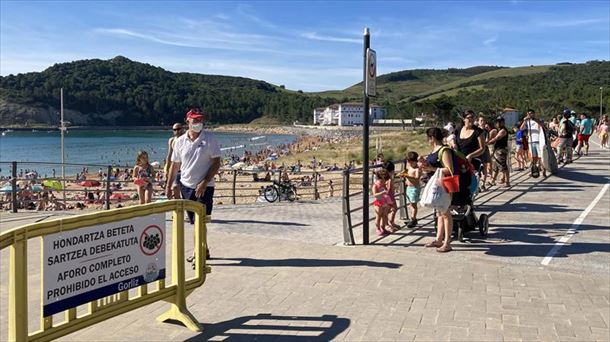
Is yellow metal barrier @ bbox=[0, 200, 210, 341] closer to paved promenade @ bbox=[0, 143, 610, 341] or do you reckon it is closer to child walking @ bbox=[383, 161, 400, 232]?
paved promenade @ bbox=[0, 143, 610, 341]

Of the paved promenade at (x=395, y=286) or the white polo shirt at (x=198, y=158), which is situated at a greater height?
the white polo shirt at (x=198, y=158)

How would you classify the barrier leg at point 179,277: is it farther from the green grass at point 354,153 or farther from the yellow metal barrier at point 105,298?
the green grass at point 354,153

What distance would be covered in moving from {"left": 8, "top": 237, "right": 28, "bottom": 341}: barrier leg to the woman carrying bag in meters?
4.83

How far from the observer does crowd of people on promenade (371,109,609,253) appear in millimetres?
7102

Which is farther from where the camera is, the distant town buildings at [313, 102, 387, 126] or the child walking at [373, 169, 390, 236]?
the distant town buildings at [313, 102, 387, 126]

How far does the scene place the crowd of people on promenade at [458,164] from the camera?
7102mm

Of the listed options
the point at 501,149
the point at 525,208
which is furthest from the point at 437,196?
the point at 501,149

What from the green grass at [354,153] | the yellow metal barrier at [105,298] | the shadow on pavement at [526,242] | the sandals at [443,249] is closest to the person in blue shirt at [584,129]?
the shadow on pavement at [526,242]

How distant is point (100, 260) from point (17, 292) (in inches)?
24.1

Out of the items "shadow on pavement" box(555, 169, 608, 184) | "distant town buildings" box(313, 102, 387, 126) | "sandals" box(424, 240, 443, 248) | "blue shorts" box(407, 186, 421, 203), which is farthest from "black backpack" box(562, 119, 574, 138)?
"distant town buildings" box(313, 102, 387, 126)

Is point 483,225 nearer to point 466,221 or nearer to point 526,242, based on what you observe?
point 466,221

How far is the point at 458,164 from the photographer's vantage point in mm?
7211

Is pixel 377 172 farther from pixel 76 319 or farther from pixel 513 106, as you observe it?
pixel 513 106

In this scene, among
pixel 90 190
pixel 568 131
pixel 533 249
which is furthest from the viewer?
pixel 568 131
